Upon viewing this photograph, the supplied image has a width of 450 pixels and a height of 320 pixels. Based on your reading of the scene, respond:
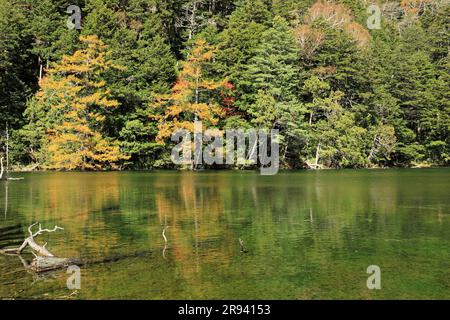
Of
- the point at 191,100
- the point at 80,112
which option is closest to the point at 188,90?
the point at 191,100

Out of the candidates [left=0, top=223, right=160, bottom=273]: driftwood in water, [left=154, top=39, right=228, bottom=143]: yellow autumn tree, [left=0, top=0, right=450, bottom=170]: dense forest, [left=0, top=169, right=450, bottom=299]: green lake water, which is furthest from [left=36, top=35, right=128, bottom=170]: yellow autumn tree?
[left=0, top=223, right=160, bottom=273]: driftwood in water

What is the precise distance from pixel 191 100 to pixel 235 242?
115 ft

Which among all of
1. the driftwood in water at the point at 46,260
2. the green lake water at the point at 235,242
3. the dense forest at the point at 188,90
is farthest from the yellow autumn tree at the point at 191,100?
the driftwood in water at the point at 46,260

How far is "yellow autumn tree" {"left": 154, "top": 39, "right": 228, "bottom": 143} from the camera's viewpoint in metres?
47.2

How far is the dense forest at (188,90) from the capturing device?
47031mm

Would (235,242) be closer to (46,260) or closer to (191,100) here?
(46,260)

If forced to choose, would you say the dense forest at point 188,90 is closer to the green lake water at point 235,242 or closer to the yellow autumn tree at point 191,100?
the yellow autumn tree at point 191,100

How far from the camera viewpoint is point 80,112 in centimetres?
4653

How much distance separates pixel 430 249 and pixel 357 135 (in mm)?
38312

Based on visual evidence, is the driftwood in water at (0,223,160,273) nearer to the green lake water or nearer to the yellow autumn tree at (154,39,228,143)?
the green lake water

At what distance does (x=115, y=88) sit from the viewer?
4847cm
